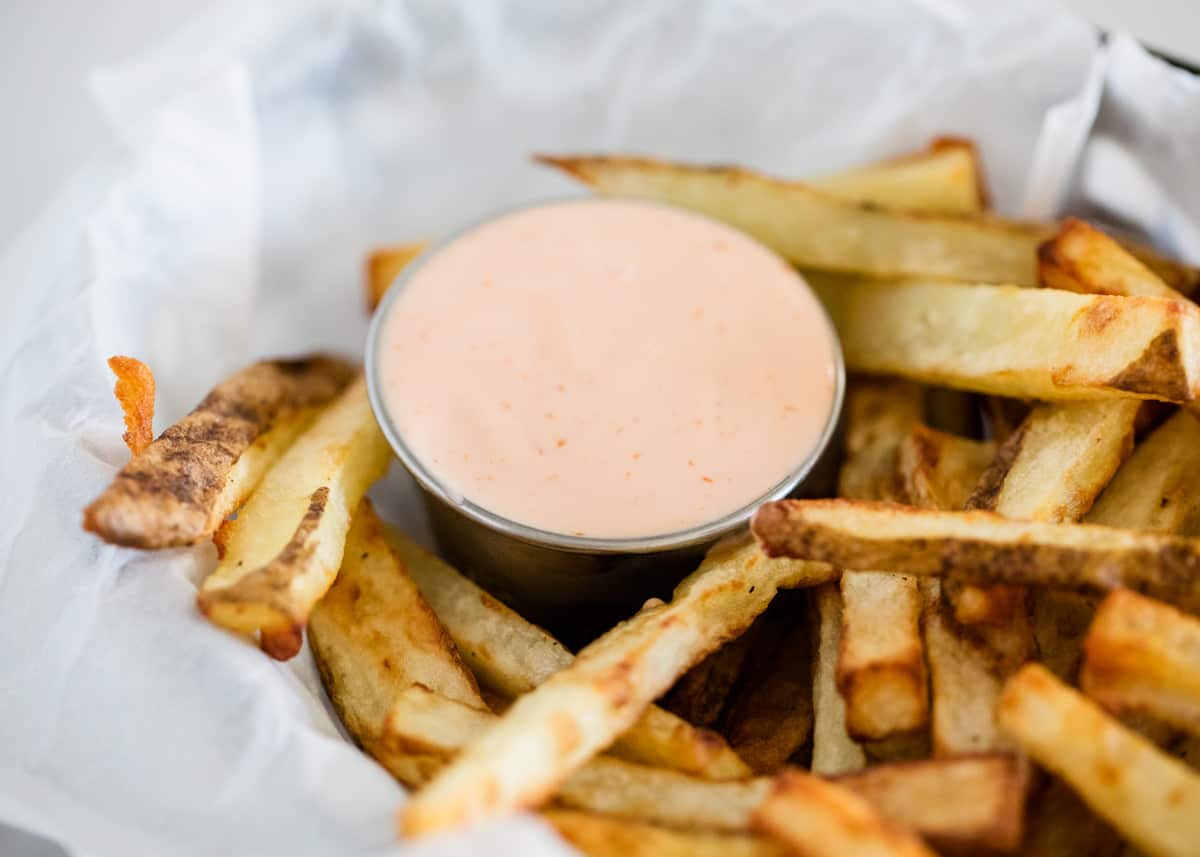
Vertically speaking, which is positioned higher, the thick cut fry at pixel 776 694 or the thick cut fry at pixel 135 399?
the thick cut fry at pixel 135 399

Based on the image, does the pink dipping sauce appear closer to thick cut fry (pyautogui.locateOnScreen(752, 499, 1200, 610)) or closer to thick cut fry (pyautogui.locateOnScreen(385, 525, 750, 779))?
thick cut fry (pyautogui.locateOnScreen(385, 525, 750, 779))

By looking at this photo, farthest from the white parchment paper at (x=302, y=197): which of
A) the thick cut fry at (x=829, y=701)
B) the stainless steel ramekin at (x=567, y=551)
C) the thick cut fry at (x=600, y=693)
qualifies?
the thick cut fry at (x=829, y=701)

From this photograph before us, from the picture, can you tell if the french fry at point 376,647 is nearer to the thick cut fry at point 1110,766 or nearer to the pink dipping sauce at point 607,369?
the pink dipping sauce at point 607,369

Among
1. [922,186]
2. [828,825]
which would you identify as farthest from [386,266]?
[828,825]

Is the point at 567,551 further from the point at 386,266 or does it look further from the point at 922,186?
the point at 922,186

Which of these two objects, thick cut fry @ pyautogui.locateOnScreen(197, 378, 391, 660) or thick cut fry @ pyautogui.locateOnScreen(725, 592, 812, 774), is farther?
thick cut fry @ pyautogui.locateOnScreen(725, 592, 812, 774)

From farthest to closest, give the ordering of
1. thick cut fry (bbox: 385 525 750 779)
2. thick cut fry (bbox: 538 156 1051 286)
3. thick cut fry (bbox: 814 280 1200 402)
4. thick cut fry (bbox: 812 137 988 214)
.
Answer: thick cut fry (bbox: 812 137 988 214), thick cut fry (bbox: 538 156 1051 286), thick cut fry (bbox: 814 280 1200 402), thick cut fry (bbox: 385 525 750 779)

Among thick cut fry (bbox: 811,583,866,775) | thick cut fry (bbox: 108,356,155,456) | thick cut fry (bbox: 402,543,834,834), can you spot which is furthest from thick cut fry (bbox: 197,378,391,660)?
thick cut fry (bbox: 811,583,866,775)
